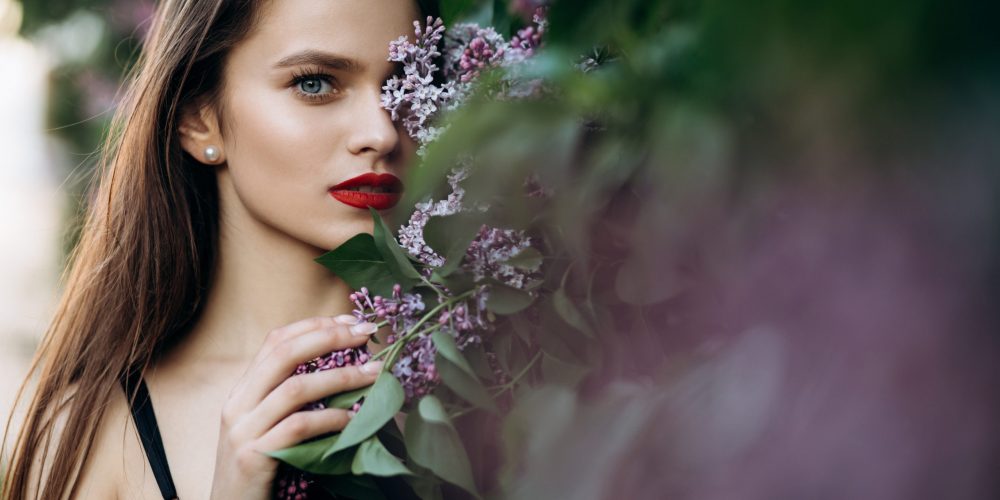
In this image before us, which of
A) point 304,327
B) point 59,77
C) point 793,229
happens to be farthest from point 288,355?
point 59,77

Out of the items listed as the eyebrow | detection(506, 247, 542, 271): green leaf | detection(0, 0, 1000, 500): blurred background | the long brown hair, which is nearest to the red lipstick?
the eyebrow

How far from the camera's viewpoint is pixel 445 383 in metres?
0.57

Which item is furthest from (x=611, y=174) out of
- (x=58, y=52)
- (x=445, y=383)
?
(x=58, y=52)

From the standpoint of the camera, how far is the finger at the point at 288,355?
0.71 metres

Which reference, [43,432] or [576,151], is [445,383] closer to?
[576,151]

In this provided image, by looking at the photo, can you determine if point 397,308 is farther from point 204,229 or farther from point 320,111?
point 204,229

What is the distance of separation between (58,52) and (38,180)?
370 millimetres

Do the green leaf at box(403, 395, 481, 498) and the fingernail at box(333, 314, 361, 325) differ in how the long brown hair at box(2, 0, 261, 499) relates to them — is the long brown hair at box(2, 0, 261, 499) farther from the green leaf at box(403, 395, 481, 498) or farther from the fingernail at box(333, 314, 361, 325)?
the green leaf at box(403, 395, 481, 498)

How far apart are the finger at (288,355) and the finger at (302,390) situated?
0.5 inches

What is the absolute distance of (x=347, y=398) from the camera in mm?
673

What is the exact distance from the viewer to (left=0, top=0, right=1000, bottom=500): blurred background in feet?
0.65

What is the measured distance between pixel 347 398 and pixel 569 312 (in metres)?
0.25

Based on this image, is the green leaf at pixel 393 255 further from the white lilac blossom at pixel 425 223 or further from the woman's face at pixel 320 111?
the woman's face at pixel 320 111

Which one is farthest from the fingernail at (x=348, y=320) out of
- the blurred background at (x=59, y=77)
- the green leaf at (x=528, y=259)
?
the blurred background at (x=59, y=77)
